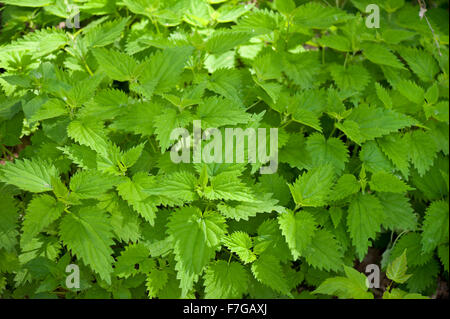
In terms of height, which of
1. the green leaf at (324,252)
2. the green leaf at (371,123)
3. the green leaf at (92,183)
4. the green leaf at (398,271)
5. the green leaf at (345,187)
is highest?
the green leaf at (371,123)

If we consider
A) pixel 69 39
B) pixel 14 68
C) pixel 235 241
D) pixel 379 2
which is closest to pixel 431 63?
pixel 379 2

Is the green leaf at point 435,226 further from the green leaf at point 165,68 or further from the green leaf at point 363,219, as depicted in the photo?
the green leaf at point 165,68

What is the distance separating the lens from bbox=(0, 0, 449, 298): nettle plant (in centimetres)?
170

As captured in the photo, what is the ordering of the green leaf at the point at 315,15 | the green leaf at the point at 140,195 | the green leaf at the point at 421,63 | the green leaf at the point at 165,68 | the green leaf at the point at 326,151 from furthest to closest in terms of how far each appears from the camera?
1. the green leaf at the point at 421,63
2. the green leaf at the point at 315,15
3. the green leaf at the point at 326,151
4. the green leaf at the point at 165,68
5. the green leaf at the point at 140,195

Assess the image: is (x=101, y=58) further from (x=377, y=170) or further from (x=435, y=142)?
(x=435, y=142)

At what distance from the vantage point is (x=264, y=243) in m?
1.80

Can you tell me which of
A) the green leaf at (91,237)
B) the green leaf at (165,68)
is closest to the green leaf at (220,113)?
the green leaf at (165,68)

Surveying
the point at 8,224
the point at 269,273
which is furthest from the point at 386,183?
the point at 8,224

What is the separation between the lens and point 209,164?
1775 mm

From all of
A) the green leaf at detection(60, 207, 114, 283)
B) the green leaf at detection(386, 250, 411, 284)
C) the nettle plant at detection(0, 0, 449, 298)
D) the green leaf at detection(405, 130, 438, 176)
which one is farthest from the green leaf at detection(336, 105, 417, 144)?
the green leaf at detection(60, 207, 114, 283)

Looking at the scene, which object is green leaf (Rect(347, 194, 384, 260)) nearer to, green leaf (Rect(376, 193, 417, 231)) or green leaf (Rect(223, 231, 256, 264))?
green leaf (Rect(376, 193, 417, 231))

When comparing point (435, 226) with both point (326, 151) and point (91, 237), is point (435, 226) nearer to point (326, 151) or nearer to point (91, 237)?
point (326, 151)

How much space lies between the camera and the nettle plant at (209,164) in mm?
1702

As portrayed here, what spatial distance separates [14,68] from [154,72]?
80 cm
